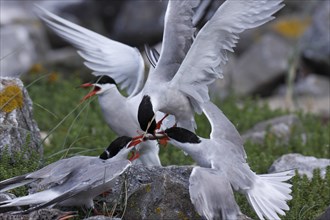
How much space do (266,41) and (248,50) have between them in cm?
34

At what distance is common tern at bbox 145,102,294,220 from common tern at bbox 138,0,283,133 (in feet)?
1.18

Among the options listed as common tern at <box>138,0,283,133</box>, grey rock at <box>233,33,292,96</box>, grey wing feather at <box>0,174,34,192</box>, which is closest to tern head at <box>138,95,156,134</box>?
common tern at <box>138,0,283,133</box>

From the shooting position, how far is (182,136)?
4.21m

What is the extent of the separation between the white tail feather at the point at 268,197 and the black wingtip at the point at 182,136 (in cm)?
37

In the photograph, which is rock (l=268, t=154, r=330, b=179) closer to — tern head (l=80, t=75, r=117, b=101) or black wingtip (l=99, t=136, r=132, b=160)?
tern head (l=80, t=75, r=117, b=101)

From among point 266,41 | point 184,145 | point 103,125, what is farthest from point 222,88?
point 184,145

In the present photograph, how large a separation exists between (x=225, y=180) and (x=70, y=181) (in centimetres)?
75

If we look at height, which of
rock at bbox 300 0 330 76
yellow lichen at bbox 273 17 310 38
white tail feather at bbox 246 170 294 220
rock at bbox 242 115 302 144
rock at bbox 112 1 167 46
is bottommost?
rock at bbox 112 1 167 46

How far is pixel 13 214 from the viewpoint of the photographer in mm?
3826

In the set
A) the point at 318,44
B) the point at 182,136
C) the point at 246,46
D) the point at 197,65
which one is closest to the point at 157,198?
the point at 182,136

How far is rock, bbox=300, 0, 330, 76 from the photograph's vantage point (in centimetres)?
1112

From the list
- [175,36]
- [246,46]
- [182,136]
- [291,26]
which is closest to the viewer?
[182,136]

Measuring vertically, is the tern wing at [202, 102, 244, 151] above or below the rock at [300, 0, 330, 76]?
above

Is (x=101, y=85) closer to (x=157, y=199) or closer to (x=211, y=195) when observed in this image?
(x=157, y=199)
